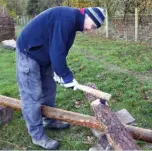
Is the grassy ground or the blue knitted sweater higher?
the blue knitted sweater

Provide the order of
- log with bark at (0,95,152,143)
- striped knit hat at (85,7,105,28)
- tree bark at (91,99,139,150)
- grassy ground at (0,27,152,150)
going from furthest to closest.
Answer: grassy ground at (0,27,152,150) → log with bark at (0,95,152,143) → striped knit hat at (85,7,105,28) → tree bark at (91,99,139,150)

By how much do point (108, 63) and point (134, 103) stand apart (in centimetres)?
304

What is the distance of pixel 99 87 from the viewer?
5793mm

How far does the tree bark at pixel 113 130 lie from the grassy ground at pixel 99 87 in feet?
1.82

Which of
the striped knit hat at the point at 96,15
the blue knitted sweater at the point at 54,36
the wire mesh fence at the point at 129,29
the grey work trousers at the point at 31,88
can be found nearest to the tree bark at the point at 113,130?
the blue knitted sweater at the point at 54,36

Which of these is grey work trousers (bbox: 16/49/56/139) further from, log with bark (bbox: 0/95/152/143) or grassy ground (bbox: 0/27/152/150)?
grassy ground (bbox: 0/27/152/150)

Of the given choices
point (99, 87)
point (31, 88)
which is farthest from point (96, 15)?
point (99, 87)

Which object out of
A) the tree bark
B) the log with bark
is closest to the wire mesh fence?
the log with bark

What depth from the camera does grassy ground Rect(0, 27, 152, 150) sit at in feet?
13.1

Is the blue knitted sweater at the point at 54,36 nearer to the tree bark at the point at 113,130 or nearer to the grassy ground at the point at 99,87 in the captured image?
A: the tree bark at the point at 113,130

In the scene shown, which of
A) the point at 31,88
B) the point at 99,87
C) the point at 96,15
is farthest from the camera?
the point at 99,87

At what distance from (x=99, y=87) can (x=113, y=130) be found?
101 inches

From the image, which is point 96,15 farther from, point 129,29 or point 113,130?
point 129,29

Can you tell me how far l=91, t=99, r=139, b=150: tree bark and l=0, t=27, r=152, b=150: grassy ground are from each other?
1.82 ft
